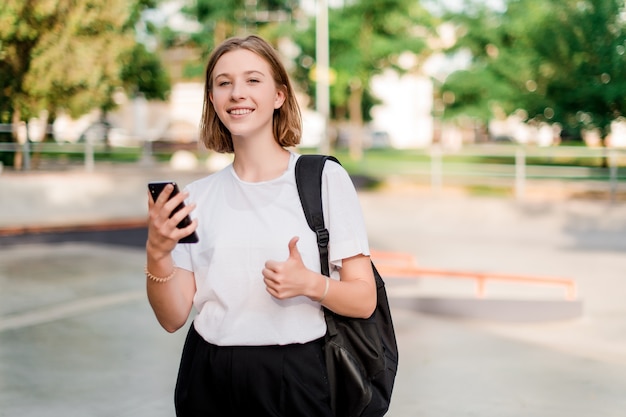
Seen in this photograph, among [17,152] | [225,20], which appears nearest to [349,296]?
[17,152]

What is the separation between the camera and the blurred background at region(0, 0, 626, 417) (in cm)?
577

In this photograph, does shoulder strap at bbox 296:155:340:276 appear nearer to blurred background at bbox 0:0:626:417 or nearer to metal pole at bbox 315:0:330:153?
blurred background at bbox 0:0:626:417

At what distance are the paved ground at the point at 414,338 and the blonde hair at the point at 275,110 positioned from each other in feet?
9.53

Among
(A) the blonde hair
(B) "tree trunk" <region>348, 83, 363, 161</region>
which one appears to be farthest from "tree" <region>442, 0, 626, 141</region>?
(B) "tree trunk" <region>348, 83, 363, 161</region>

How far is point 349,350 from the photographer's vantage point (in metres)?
2.22

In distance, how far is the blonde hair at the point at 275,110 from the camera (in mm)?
2199

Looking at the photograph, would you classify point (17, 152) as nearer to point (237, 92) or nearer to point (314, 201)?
point (237, 92)

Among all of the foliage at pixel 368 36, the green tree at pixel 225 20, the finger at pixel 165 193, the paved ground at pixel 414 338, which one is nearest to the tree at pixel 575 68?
the paved ground at pixel 414 338

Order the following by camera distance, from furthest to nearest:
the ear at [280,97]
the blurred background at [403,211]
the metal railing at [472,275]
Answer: the metal railing at [472,275]
the blurred background at [403,211]
the ear at [280,97]

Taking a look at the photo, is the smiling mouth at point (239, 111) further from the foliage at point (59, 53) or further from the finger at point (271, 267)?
the foliage at point (59, 53)

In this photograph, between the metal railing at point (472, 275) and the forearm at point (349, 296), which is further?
the metal railing at point (472, 275)

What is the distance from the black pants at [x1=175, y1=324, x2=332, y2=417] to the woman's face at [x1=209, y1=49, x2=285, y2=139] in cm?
55

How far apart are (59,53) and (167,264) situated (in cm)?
1794

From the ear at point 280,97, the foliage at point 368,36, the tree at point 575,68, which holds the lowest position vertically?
the ear at point 280,97
